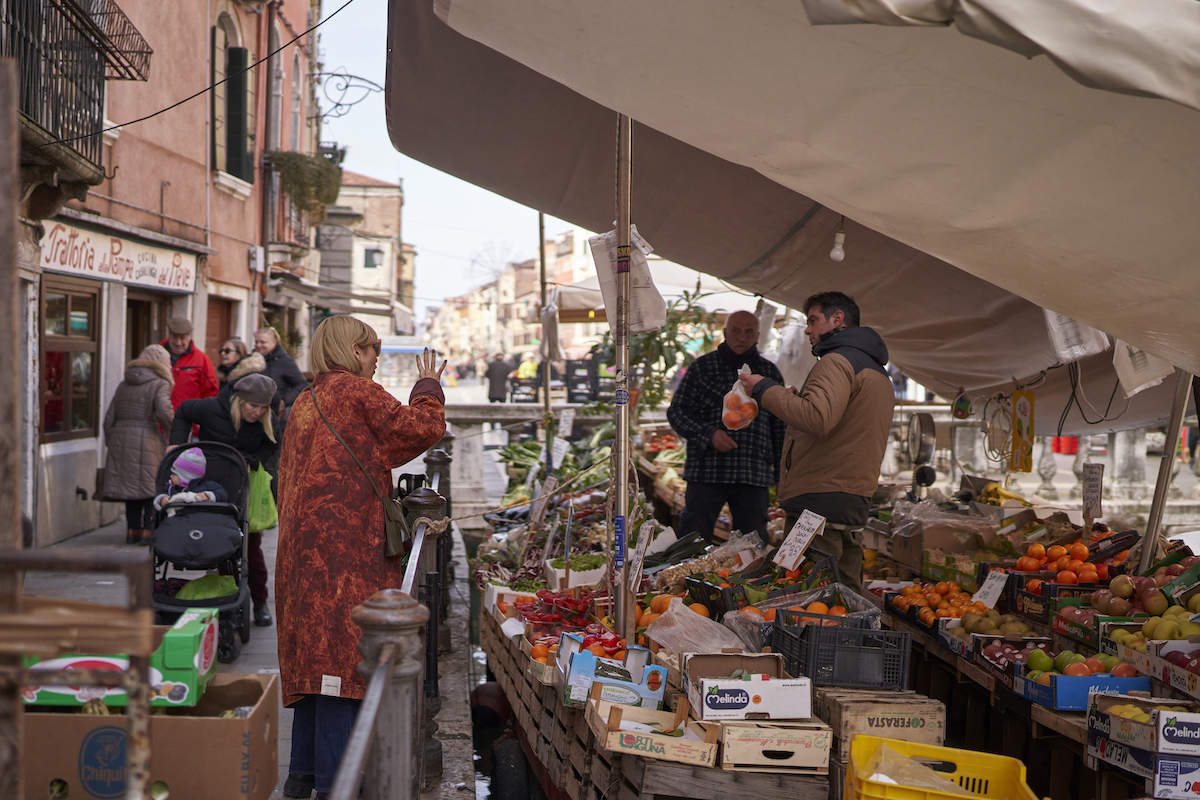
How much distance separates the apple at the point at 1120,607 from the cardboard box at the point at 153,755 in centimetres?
321

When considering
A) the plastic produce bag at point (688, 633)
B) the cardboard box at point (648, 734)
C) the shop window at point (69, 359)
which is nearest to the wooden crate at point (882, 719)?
the cardboard box at point (648, 734)

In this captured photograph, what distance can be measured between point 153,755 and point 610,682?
1488 millimetres

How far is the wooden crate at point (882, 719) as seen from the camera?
3.12 metres

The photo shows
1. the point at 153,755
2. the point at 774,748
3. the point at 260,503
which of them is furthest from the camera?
the point at 260,503

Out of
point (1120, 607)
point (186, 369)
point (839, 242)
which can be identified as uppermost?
point (839, 242)

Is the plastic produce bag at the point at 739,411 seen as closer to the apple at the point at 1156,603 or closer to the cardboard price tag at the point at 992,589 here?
the cardboard price tag at the point at 992,589

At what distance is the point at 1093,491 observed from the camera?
5543 mm

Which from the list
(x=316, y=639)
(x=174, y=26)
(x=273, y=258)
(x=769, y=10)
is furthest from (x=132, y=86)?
(x=769, y=10)

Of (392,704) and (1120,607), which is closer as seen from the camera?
(392,704)

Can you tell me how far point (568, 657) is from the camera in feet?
12.2

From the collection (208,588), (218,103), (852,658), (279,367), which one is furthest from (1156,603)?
(218,103)

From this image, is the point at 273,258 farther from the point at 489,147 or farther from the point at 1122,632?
the point at 1122,632

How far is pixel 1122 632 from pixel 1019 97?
2.31m

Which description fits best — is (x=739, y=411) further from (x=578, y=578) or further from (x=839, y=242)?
(x=578, y=578)
